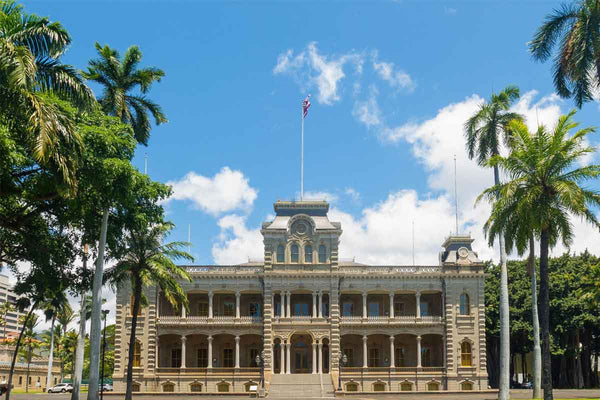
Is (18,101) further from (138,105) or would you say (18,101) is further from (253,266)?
(253,266)

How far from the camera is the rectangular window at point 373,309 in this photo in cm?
6225

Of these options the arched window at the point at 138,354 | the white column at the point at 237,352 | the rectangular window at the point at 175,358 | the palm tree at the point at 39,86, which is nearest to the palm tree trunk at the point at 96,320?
the palm tree at the point at 39,86

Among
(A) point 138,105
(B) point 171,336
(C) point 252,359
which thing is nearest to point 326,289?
(C) point 252,359

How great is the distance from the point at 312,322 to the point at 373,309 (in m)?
6.99

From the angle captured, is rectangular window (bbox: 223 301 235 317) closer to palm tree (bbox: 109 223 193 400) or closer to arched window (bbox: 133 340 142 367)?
arched window (bbox: 133 340 142 367)

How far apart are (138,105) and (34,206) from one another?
424 inches

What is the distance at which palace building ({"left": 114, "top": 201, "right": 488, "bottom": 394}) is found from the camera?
58.3 m

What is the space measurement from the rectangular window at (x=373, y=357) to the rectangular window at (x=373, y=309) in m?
3.40

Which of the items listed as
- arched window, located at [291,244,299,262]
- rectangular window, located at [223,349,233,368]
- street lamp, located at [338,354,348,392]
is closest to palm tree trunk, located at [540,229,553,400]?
street lamp, located at [338,354,348,392]

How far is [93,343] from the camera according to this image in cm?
3175

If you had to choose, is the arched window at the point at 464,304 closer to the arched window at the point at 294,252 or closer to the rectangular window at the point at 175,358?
the arched window at the point at 294,252

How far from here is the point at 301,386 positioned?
54.6 meters

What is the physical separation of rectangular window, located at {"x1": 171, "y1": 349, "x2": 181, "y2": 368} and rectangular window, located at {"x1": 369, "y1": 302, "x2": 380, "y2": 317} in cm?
1848

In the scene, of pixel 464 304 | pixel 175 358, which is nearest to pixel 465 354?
pixel 464 304
